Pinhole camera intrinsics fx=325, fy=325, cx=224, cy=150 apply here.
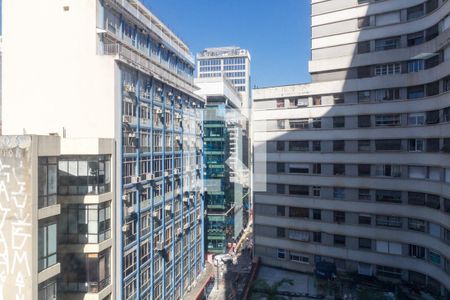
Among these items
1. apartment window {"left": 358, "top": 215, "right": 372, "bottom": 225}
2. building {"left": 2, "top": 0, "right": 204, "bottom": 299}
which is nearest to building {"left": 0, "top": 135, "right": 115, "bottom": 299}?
building {"left": 2, "top": 0, "right": 204, "bottom": 299}

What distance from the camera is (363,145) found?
2288cm

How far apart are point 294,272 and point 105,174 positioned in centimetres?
1678

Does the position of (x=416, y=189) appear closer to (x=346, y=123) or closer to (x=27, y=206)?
(x=346, y=123)

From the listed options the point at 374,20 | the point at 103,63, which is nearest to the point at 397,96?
the point at 374,20

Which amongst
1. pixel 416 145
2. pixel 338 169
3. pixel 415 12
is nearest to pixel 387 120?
pixel 416 145

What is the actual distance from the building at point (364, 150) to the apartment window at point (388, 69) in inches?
2.5

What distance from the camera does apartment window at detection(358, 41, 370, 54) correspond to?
75.2 feet

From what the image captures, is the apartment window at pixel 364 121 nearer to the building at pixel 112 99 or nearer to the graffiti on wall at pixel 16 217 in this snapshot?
the building at pixel 112 99

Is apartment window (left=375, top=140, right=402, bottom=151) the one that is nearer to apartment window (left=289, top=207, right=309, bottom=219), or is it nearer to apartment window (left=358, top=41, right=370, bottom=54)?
apartment window (left=358, top=41, right=370, bottom=54)

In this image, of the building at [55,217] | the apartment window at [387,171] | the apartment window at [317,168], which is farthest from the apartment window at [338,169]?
the building at [55,217]

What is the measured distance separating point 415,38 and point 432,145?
281 inches

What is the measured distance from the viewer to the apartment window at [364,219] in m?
22.6

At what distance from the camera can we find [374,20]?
74.5ft

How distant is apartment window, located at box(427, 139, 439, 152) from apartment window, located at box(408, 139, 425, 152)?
0.44m
